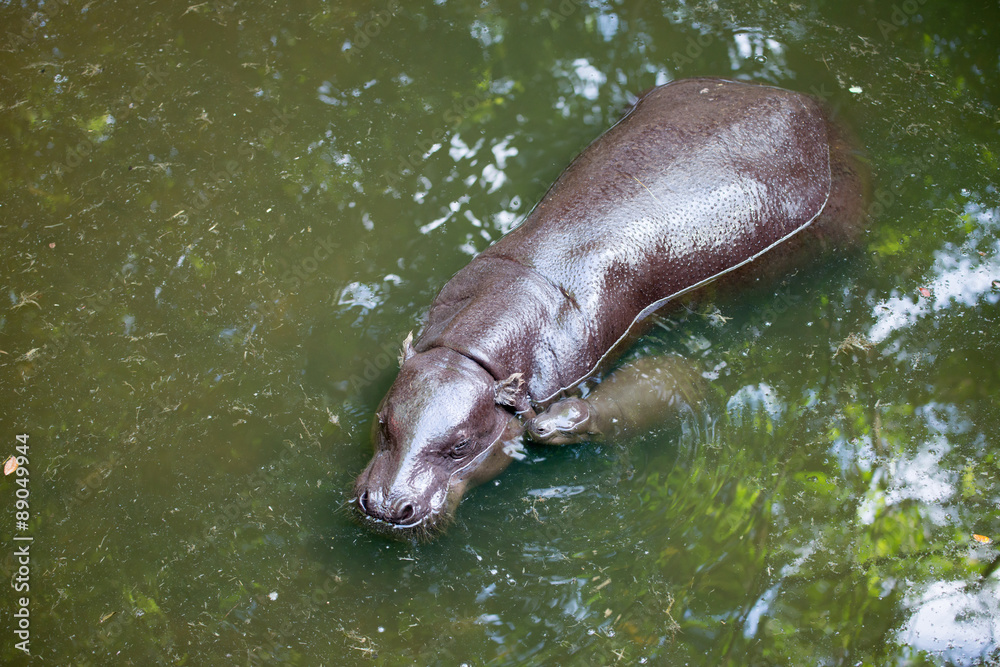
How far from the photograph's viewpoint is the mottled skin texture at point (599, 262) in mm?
5371

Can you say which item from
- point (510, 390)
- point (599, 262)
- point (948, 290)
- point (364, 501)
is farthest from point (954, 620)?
point (364, 501)

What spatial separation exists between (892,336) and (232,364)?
574 centimetres

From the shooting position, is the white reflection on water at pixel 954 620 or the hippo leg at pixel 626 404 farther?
the hippo leg at pixel 626 404

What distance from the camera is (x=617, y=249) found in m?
6.17

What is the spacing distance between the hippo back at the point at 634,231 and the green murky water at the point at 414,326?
1.78 ft

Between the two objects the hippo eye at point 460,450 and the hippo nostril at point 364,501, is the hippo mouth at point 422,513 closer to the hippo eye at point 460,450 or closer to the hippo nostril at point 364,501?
the hippo nostril at point 364,501

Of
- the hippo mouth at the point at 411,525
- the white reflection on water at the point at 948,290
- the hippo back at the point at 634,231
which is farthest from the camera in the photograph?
the white reflection on water at the point at 948,290

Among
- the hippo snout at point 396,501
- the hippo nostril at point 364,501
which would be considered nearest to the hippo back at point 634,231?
the hippo snout at point 396,501

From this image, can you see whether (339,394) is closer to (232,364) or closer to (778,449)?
(232,364)

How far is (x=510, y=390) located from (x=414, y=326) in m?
1.29

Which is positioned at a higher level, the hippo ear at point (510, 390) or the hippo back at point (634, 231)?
the hippo back at point (634, 231)

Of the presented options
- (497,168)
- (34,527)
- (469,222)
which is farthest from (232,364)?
(497,168)

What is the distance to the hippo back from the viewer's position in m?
6.00

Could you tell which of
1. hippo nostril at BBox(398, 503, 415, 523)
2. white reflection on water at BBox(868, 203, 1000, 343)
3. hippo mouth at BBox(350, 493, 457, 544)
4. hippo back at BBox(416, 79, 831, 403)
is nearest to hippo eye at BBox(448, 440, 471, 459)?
hippo mouth at BBox(350, 493, 457, 544)
